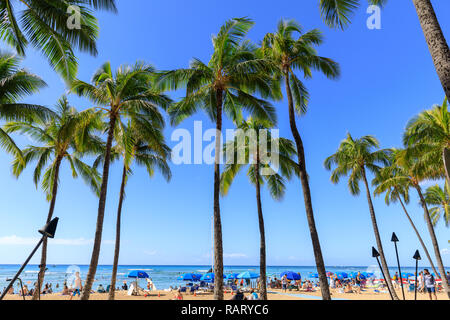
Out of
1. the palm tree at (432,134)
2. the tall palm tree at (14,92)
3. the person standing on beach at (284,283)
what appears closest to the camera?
the tall palm tree at (14,92)

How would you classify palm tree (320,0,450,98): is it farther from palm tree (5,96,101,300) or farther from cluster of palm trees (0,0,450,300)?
palm tree (5,96,101,300)

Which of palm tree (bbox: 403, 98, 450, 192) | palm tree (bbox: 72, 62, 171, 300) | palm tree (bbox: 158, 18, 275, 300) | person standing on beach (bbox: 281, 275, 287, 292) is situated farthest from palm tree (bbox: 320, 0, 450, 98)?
person standing on beach (bbox: 281, 275, 287, 292)

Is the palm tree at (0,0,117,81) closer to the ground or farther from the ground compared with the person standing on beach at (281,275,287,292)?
farther from the ground

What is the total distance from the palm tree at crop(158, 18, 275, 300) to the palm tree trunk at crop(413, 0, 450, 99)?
6705 mm

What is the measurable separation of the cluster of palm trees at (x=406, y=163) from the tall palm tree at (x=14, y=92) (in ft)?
61.8

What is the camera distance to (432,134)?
15430 mm

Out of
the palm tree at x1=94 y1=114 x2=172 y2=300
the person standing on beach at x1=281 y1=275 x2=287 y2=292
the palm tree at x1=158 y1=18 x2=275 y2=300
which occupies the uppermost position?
the palm tree at x1=158 y1=18 x2=275 y2=300

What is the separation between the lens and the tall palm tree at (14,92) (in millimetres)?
11656

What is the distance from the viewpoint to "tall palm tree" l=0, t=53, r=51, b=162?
38.2 ft

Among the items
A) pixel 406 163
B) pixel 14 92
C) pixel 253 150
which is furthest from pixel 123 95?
pixel 406 163

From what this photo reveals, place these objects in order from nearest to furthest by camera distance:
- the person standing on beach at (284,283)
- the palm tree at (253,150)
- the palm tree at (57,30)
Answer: the palm tree at (57,30)
the palm tree at (253,150)
the person standing on beach at (284,283)

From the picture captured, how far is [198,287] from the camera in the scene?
29.2 meters

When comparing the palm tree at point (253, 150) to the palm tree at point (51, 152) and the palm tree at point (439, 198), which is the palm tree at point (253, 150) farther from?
the palm tree at point (439, 198)

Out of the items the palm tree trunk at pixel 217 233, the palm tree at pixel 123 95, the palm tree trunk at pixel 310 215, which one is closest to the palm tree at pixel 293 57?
the palm tree trunk at pixel 310 215
